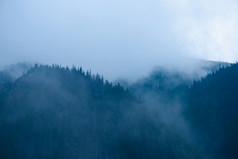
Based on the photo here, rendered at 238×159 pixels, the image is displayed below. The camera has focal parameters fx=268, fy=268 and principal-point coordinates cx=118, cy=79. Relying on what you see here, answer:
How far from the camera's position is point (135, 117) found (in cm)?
17225

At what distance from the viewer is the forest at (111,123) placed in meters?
143

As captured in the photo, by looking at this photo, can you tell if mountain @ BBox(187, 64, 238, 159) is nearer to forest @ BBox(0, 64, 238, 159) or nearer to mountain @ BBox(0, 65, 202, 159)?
forest @ BBox(0, 64, 238, 159)

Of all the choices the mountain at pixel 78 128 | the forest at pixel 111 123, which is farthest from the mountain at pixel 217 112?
the mountain at pixel 78 128

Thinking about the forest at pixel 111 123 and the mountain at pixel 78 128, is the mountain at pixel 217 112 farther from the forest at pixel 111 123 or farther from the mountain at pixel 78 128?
the mountain at pixel 78 128

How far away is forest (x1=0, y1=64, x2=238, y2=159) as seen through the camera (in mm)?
143375

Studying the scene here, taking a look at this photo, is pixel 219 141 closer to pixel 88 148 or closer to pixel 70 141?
pixel 88 148

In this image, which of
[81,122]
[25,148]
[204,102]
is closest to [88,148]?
[81,122]

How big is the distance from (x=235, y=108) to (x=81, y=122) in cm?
9326

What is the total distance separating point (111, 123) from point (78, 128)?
68.9ft

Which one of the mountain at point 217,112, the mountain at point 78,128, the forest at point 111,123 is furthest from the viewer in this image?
the mountain at point 217,112

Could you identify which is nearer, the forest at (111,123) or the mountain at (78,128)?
the mountain at (78,128)

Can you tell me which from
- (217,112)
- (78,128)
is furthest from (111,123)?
(217,112)

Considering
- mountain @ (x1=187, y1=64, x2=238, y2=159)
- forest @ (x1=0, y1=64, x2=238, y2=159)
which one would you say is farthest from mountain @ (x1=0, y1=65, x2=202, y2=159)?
mountain @ (x1=187, y1=64, x2=238, y2=159)

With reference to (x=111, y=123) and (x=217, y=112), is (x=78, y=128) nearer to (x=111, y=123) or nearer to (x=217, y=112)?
(x=111, y=123)
